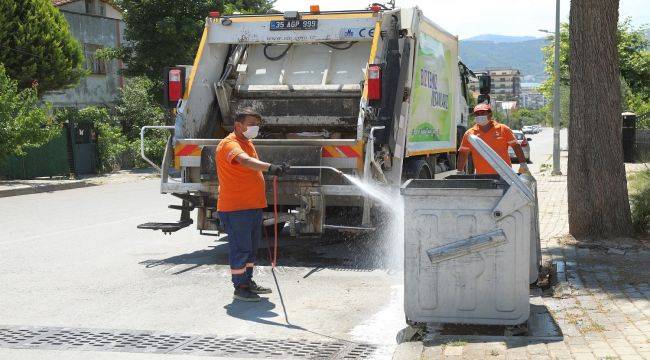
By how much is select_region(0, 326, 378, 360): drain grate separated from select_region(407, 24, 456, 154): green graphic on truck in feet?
15.4

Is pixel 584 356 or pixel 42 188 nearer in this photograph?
pixel 584 356

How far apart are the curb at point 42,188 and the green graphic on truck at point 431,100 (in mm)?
10295

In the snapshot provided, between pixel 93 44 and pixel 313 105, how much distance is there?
29.0m

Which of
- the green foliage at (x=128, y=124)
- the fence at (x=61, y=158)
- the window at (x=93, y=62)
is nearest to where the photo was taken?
the fence at (x=61, y=158)

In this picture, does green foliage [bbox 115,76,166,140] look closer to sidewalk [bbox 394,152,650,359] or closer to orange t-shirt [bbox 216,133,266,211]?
sidewalk [bbox 394,152,650,359]

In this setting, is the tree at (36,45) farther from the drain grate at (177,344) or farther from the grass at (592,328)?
the grass at (592,328)

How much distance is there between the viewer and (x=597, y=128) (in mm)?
8812

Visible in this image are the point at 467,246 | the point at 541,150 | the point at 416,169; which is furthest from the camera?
the point at 541,150

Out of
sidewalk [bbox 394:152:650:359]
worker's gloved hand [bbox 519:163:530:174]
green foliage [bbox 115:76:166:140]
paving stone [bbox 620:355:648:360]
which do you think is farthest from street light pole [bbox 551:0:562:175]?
paving stone [bbox 620:355:648:360]

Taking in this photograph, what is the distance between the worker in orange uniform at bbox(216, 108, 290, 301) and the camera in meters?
7.04

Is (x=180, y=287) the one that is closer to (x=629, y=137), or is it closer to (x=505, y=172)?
(x=505, y=172)

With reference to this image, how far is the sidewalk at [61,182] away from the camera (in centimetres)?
1886

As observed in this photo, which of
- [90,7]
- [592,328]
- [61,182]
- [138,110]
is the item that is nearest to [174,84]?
[592,328]

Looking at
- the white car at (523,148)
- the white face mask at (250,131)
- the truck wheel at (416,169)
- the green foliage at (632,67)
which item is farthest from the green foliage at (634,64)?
the white face mask at (250,131)
